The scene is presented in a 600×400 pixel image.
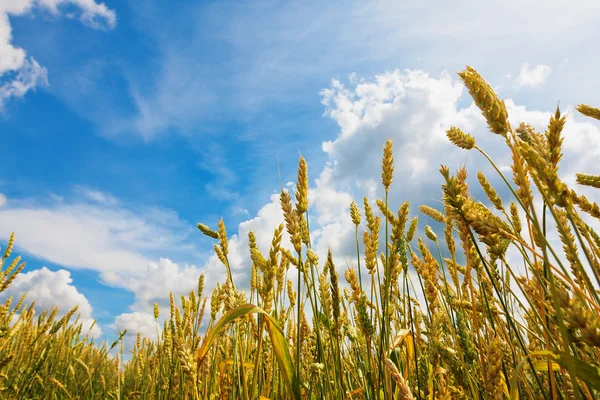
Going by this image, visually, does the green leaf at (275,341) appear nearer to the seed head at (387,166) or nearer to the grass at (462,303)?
the grass at (462,303)

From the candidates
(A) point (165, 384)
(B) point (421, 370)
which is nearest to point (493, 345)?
(B) point (421, 370)

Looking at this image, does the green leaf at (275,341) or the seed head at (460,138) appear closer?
the seed head at (460,138)

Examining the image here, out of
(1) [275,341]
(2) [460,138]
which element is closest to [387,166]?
(2) [460,138]

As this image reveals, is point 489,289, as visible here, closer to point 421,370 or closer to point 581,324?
point 421,370

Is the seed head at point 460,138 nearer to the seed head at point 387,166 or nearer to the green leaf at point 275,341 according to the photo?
the seed head at point 387,166

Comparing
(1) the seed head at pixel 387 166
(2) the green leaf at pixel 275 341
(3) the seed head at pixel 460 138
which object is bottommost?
(2) the green leaf at pixel 275 341

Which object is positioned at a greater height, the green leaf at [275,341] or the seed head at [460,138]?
the seed head at [460,138]

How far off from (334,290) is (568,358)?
0.88m

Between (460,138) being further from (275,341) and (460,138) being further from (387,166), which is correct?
(275,341)

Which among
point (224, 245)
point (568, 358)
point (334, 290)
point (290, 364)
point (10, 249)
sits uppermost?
point (10, 249)

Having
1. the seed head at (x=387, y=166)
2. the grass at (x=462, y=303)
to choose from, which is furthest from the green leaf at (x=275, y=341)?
the seed head at (x=387, y=166)

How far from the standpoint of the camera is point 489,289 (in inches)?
65.1

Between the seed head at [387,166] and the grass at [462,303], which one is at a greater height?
the seed head at [387,166]

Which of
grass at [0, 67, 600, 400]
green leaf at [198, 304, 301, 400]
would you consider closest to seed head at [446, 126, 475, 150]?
grass at [0, 67, 600, 400]
